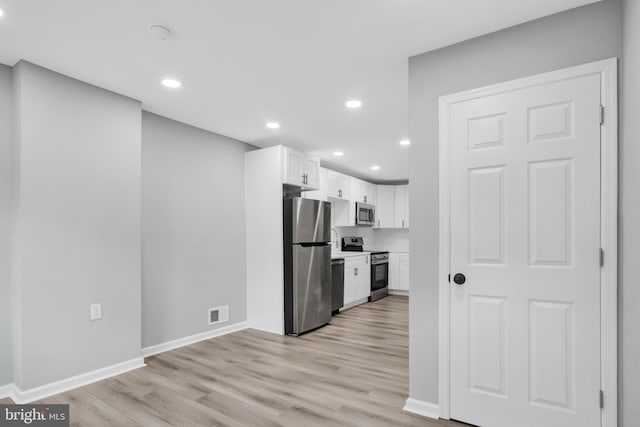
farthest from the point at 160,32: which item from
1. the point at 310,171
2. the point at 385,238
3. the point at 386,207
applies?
the point at 385,238

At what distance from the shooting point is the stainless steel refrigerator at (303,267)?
434 centimetres

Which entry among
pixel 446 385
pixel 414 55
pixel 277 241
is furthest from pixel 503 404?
pixel 277 241

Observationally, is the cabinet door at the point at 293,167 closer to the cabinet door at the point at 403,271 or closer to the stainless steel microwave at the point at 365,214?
the stainless steel microwave at the point at 365,214

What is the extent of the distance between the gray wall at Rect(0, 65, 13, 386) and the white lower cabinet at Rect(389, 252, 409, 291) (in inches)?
242

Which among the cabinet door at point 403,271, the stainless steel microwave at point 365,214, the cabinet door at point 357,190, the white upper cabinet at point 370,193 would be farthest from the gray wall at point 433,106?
the cabinet door at point 403,271

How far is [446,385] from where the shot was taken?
2.23m

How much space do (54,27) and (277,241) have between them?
2937 millimetres

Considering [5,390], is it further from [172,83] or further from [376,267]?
[376,267]

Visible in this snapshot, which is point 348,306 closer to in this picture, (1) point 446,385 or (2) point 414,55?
(1) point 446,385

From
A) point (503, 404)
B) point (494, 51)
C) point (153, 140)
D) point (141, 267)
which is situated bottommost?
point (503, 404)

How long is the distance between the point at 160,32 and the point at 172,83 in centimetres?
80

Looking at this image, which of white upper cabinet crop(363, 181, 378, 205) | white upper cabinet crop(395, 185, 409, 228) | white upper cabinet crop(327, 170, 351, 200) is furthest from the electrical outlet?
white upper cabinet crop(395, 185, 409, 228)

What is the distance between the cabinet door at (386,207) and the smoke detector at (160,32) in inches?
238

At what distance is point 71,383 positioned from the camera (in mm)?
2705
